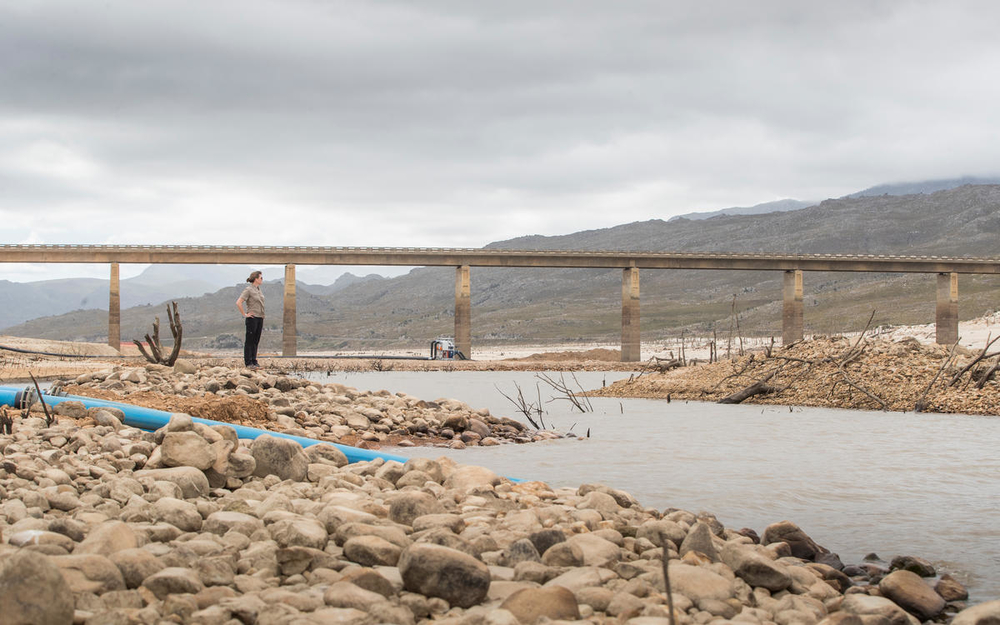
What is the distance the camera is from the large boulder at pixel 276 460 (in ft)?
22.9

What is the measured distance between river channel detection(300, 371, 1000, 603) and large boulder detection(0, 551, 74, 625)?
196 inches

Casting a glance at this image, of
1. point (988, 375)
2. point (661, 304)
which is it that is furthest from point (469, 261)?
point (661, 304)

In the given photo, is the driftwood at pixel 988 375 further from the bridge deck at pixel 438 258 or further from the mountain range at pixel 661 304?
the mountain range at pixel 661 304

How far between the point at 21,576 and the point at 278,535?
1515 mm

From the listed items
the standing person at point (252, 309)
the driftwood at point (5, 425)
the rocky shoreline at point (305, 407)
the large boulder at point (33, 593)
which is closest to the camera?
the large boulder at point (33, 593)

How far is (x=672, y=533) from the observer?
5645mm

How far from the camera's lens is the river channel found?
6.89 meters

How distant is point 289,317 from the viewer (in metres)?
60.5

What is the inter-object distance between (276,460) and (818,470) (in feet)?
20.3

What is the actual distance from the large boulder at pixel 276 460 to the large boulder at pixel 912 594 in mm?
4300

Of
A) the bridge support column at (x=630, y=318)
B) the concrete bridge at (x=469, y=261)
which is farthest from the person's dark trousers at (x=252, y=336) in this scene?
the bridge support column at (x=630, y=318)

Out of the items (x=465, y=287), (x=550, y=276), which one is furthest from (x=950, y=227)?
(x=465, y=287)

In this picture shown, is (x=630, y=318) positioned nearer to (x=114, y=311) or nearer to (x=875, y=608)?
(x=114, y=311)

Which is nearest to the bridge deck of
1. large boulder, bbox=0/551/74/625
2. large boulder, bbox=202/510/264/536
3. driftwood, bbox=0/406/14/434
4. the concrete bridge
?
the concrete bridge
